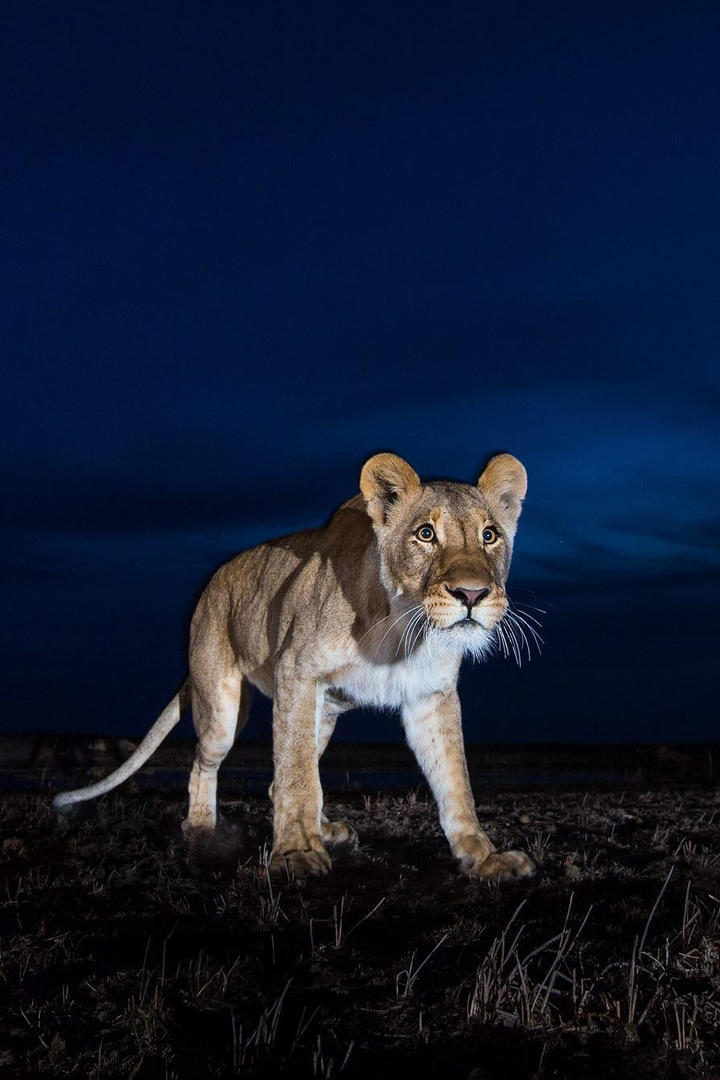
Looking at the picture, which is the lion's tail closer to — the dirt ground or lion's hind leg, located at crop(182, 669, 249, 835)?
lion's hind leg, located at crop(182, 669, 249, 835)

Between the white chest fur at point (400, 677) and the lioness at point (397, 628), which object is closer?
the lioness at point (397, 628)

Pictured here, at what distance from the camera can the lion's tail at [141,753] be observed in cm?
768

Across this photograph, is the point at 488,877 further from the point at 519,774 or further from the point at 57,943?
the point at 519,774

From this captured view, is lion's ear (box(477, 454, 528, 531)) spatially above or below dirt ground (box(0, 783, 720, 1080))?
above

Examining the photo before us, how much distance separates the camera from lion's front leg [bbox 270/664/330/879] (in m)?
5.71

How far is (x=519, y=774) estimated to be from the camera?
1212cm

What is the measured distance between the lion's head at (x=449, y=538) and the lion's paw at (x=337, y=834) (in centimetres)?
190

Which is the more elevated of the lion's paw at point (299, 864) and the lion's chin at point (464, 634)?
the lion's chin at point (464, 634)

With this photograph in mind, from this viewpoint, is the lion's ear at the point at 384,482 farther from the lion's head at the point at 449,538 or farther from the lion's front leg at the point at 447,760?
the lion's front leg at the point at 447,760

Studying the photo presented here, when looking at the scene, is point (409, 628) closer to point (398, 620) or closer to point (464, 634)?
point (398, 620)

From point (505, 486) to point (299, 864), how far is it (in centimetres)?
226

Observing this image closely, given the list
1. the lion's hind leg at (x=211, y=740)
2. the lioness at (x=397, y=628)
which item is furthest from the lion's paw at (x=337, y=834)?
the lion's hind leg at (x=211, y=740)

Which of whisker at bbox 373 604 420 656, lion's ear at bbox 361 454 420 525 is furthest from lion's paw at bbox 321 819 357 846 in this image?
lion's ear at bbox 361 454 420 525

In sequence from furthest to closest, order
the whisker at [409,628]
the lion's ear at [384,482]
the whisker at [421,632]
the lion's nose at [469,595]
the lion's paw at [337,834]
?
the lion's paw at [337,834]
the lion's ear at [384,482]
the whisker at [409,628]
the whisker at [421,632]
the lion's nose at [469,595]
